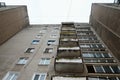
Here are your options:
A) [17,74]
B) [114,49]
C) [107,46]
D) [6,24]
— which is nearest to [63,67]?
[17,74]

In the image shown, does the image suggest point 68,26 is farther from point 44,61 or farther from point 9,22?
point 44,61

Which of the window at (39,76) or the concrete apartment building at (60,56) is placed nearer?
the concrete apartment building at (60,56)

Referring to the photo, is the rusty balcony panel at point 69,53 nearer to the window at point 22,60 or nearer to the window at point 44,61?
the window at point 44,61

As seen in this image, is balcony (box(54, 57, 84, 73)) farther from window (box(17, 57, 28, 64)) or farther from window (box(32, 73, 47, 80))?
window (box(17, 57, 28, 64))

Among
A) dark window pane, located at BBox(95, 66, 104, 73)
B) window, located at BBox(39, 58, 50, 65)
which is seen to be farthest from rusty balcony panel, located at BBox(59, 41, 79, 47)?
dark window pane, located at BBox(95, 66, 104, 73)

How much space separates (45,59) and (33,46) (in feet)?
17.9

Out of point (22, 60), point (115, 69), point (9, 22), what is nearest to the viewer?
point (115, 69)

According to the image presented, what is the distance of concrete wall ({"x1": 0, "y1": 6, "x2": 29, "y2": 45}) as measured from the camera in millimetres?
24750

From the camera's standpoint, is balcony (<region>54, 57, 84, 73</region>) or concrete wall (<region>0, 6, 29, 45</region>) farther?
concrete wall (<region>0, 6, 29, 45</region>)

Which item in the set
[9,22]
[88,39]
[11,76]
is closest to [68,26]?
[88,39]

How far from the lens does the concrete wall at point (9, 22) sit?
24.8 meters

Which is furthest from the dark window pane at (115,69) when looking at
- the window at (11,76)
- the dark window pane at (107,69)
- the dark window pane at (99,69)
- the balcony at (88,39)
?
the window at (11,76)

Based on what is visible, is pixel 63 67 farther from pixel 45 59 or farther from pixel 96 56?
pixel 96 56

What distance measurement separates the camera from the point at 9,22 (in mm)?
28234
